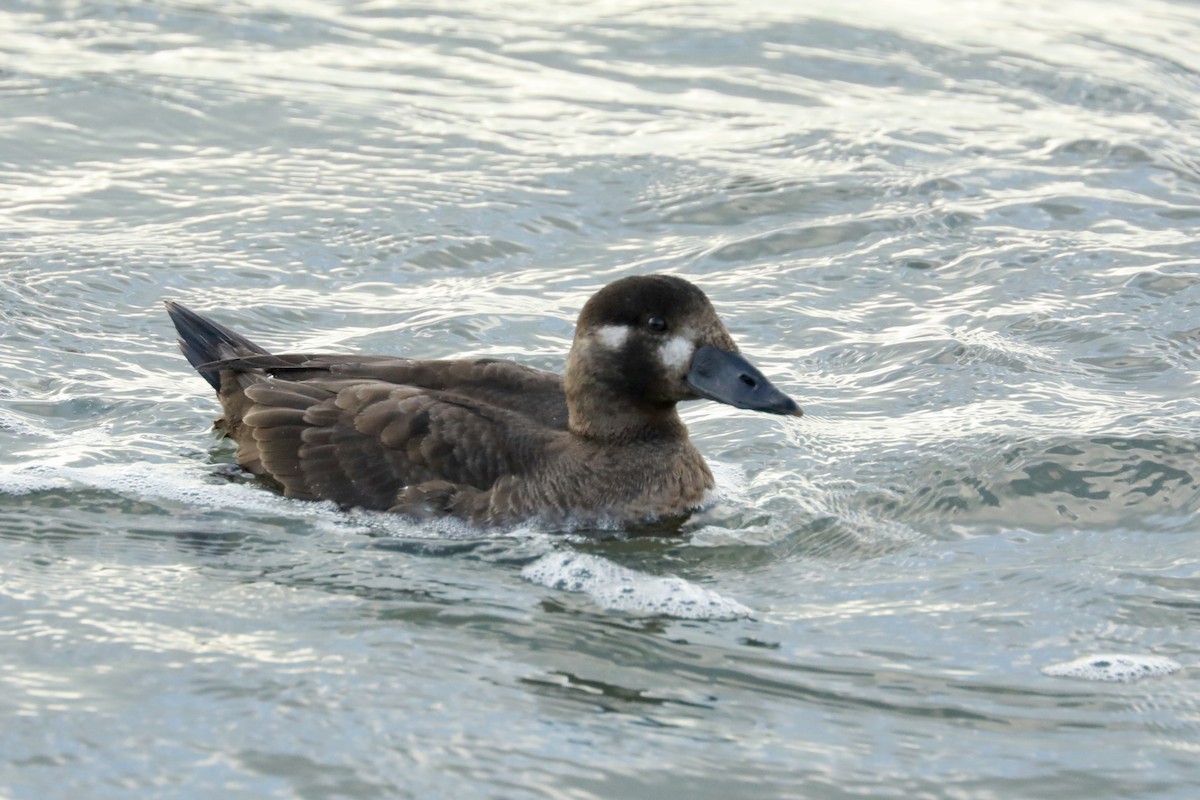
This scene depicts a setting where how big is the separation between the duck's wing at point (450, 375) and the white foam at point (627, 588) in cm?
95

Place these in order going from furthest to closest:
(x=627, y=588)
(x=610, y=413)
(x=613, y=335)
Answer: (x=610, y=413) → (x=613, y=335) → (x=627, y=588)

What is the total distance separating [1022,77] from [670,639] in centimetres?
829

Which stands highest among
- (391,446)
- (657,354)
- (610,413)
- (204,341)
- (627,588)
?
(657,354)

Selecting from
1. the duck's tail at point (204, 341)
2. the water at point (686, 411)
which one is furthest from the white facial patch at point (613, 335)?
the duck's tail at point (204, 341)

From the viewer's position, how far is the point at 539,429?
7.11 meters

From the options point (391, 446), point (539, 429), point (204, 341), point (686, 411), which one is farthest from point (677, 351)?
point (204, 341)

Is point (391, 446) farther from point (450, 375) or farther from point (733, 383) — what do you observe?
point (733, 383)

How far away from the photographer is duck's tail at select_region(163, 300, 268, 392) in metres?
7.69

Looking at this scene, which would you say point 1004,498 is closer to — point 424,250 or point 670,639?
point 670,639

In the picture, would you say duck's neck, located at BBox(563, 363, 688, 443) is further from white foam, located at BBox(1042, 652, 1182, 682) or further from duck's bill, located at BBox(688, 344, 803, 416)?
white foam, located at BBox(1042, 652, 1182, 682)

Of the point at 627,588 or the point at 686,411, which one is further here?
the point at 686,411

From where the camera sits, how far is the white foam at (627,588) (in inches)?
236

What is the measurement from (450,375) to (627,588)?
151 cm

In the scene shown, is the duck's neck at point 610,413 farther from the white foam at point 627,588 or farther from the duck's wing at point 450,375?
the white foam at point 627,588
